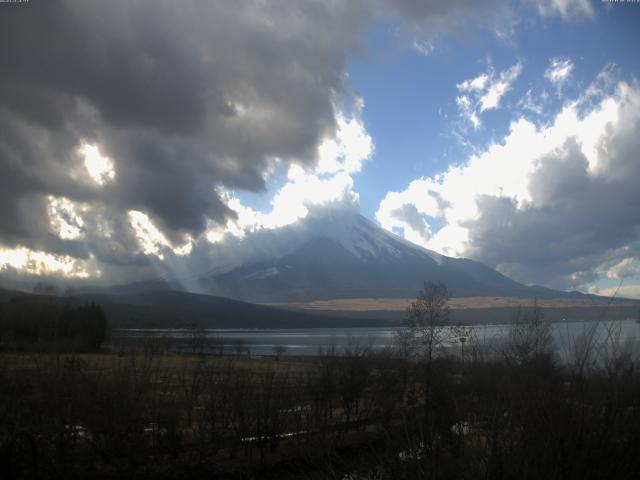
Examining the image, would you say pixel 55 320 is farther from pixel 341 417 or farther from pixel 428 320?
pixel 341 417

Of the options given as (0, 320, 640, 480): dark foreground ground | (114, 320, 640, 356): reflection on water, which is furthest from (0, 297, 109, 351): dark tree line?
(0, 320, 640, 480): dark foreground ground

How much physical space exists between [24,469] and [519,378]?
1337cm

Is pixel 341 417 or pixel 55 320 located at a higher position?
pixel 55 320

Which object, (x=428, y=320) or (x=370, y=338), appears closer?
(x=428, y=320)

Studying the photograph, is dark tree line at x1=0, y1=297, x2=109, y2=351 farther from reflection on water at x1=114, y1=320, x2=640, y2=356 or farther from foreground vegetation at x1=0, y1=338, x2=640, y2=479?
foreground vegetation at x1=0, y1=338, x2=640, y2=479

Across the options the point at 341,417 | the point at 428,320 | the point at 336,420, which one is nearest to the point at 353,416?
the point at 341,417

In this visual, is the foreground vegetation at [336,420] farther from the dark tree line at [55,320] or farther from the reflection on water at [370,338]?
the dark tree line at [55,320]

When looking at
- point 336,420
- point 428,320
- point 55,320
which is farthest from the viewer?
point 55,320

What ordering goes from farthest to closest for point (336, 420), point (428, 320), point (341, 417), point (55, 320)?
point (55, 320)
point (428, 320)
point (341, 417)
point (336, 420)

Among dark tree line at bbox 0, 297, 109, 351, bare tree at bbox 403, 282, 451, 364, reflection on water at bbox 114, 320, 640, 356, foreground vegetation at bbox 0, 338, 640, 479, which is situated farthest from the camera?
dark tree line at bbox 0, 297, 109, 351

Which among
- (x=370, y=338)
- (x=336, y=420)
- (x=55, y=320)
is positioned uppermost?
(x=55, y=320)

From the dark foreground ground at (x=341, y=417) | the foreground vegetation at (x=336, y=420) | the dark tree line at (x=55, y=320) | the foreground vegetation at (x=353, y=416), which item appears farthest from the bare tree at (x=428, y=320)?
the dark tree line at (x=55, y=320)

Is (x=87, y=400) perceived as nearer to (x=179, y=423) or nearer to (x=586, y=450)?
(x=179, y=423)

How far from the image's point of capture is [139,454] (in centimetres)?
1917
